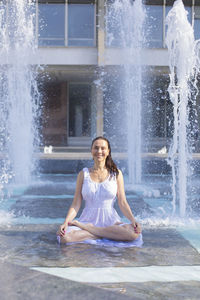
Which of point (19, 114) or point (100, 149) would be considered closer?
point (100, 149)

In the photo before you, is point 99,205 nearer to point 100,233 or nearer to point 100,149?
point 100,233

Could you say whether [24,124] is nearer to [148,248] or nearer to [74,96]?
[148,248]

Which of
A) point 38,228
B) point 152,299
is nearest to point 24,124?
point 38,228

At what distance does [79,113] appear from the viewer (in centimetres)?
2130

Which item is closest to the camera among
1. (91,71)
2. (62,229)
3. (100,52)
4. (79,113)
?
(62,229)

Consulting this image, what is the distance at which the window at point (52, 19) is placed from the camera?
18516mm

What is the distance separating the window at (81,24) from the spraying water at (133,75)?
1.41 metres

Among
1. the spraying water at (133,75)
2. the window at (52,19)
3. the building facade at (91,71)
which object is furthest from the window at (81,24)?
the spraying water at (133,75)

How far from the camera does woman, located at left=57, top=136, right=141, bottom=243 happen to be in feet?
11.3

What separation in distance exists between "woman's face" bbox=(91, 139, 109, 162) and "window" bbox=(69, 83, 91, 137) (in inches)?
697

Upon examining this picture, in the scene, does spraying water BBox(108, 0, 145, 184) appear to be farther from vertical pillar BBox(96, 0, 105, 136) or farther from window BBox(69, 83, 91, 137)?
window BBox(69, 83, 91, 137)

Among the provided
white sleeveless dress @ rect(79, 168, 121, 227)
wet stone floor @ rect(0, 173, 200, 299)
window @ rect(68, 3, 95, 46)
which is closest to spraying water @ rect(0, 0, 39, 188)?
window @ rect(68, 3, 95, 46)

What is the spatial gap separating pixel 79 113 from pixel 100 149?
1801cm

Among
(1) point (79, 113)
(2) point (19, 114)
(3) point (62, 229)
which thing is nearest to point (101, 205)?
(3) point (62, 229)
